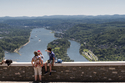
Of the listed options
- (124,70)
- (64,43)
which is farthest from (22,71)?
(64,43)

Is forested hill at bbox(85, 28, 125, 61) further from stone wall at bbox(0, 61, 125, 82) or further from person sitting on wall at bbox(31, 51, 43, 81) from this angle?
person sitting on wall at bbox(31, 51, 43, 81)

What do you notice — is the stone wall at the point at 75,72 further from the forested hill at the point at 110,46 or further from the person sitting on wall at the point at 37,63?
the forested hill at the point at 110,46

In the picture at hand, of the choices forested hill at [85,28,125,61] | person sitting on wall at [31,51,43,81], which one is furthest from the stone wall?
forested hill at [85,28,125,61]

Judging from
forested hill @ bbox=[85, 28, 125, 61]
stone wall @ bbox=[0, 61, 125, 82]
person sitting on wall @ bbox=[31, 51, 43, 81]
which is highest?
person sitting on wall @ bbox=[31, 51, 43, 81]

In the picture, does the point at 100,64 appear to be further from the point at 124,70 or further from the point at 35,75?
the point at 35,75

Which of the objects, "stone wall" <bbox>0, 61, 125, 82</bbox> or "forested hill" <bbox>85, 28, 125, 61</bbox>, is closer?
"stone wall" <bbox>0, 61, 125, 82</bbox>

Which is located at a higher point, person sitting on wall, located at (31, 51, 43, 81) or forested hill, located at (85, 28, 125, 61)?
person sitting on wall, located at (31, 51, 43, 81)

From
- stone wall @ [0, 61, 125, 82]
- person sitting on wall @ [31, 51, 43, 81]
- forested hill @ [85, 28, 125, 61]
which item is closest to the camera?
person sitting on wall @ [31, 51, 43, 81]

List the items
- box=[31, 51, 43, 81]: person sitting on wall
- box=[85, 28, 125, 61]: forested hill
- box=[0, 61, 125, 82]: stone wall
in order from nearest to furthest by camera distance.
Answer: box=[31, 51, 43, 81]: person sitting on wall
box=[0, 61, 125, 82]: stone wall
box=[85, 28, 125, 61]: forested hill

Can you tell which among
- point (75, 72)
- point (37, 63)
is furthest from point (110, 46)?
point (37, 63)
